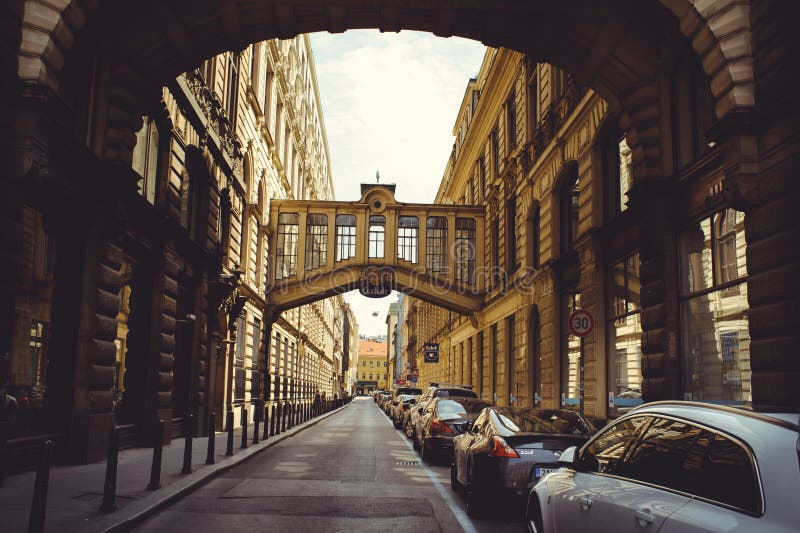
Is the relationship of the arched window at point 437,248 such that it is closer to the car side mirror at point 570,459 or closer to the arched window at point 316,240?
the arched window at point 316,240

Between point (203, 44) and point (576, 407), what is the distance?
1299 cm

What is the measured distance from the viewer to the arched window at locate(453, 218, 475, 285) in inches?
1473

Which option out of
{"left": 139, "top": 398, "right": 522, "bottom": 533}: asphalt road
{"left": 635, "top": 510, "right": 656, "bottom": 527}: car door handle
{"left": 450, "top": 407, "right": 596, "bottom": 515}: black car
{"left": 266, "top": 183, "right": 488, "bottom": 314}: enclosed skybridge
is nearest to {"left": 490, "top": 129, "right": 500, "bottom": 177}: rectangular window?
{"left": 266, "top": 183, "right": 488, "bottom": 314}: enclosed skybridge

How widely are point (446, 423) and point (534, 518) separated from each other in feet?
32.1

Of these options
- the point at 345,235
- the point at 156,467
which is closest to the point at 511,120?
the point at 345,235

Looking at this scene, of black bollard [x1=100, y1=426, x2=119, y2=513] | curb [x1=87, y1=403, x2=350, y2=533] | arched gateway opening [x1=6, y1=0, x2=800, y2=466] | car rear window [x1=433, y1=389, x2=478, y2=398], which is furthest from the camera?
car rear window [x1=433, y1=389, x2=478, y2=398]

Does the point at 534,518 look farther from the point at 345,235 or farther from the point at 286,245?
the point at 345,235

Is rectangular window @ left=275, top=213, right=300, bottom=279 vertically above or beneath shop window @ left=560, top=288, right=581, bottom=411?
above

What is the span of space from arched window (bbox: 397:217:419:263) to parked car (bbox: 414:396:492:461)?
813 inches

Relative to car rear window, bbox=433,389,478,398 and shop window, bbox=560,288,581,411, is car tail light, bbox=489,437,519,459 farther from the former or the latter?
car rear window, bbox=433,389,478,398

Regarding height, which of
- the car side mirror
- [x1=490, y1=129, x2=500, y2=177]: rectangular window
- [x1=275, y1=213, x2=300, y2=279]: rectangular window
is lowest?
the car side mirror

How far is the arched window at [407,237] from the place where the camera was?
1480 inches

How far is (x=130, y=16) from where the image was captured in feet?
45.3

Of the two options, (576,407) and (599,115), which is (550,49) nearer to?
(599,115)
